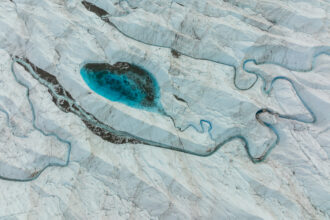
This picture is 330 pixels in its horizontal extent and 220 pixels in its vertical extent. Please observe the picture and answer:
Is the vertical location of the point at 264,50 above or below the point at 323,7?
below

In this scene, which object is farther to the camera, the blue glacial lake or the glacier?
the blue glacial lake

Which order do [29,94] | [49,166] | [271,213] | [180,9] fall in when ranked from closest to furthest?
[271,213], [49,166], [29,94], [180,9]

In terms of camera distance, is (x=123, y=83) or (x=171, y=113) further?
(x=123, y=83)

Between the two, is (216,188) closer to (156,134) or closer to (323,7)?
(156,134)

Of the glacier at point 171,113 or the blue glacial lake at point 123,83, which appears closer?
the glacier at point 171,113

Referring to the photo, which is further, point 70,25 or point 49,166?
point 70,25

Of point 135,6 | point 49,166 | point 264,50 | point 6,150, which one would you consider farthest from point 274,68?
point 6,150

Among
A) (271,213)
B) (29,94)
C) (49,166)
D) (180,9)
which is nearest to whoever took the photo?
(271,213)

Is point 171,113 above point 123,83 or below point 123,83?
below
